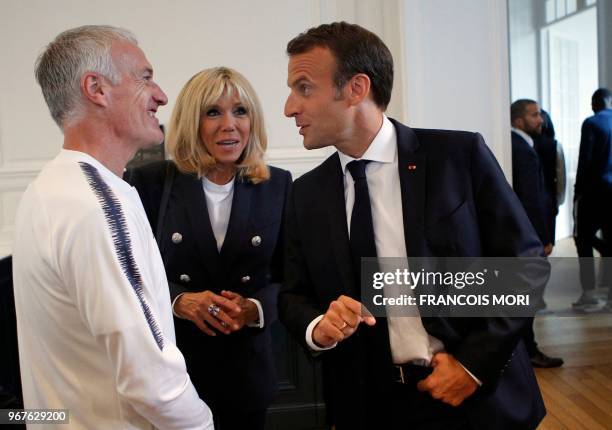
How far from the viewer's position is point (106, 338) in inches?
45.8

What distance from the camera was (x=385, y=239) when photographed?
1.61m

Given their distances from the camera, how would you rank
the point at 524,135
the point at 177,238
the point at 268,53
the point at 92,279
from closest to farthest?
the point at 92,279
the point at 177,238
the point at 268,53
the point at 524,135

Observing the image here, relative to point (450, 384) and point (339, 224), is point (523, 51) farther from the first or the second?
point (450, 384)

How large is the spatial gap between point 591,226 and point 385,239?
3873mm

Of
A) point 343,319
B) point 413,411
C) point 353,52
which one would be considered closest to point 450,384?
point 413,411

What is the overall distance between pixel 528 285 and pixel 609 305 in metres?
4.14

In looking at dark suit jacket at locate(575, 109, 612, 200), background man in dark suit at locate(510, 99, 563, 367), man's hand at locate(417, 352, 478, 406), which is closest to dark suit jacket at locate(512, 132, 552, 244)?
background man in dark suit at locate(510, 99, 563, 367)

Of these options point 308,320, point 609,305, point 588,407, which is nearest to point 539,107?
point 609,305

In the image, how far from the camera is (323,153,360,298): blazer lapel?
1601mm

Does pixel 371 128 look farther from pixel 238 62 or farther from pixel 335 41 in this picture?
pixel 238 62

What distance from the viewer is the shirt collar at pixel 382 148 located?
5.46 ft

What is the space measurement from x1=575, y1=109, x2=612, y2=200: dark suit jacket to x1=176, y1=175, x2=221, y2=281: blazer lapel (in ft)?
11.9

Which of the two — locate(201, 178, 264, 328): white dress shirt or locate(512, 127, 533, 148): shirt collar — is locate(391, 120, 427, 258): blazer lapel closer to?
locate(201, 178, 264, 328): white dress shirt

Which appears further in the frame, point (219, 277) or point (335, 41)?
point (219, 277)
